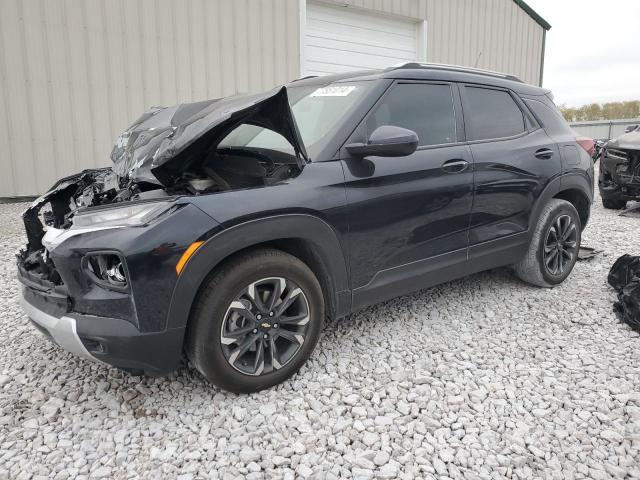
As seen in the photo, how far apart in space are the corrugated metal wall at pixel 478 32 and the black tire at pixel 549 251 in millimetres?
7099

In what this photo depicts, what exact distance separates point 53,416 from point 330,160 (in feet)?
6.35

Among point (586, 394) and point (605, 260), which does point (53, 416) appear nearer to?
point (586, 394)

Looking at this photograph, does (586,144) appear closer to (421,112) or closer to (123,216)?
(421,112)

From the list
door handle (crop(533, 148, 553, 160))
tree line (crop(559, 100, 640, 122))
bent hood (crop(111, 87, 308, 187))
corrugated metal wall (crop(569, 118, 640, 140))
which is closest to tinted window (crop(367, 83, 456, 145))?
bent hood (crop(111, 87, 308, 187))

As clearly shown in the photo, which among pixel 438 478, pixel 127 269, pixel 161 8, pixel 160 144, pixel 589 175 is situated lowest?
pixel 438 478

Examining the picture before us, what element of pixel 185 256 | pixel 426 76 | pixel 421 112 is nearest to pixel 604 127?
pixel 426 76

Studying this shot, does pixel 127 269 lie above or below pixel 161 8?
below

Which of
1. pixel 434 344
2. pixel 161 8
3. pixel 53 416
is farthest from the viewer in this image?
pixel 161 8

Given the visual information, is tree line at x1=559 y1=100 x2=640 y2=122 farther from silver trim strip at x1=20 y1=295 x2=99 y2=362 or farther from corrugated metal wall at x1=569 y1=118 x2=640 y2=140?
silver trim strip at x1=20 y1=295 x2=99 y2=362

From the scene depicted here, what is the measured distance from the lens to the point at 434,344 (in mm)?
3125

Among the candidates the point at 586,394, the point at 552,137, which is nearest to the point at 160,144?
the point at 586,394

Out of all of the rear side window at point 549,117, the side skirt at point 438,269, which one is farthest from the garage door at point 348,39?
the side skirt at point 438,269

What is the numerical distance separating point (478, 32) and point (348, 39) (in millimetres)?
4335

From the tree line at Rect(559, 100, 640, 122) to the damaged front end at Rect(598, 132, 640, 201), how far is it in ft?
67.3
